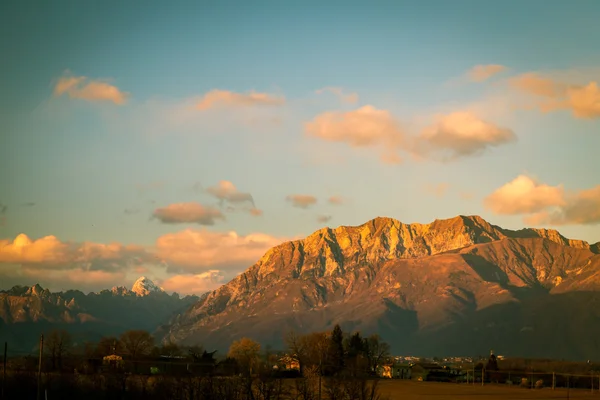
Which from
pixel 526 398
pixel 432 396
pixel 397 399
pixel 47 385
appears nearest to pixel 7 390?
pixel 47 385

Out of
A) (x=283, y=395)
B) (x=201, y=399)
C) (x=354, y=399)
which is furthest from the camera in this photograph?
(x=283, y=395)

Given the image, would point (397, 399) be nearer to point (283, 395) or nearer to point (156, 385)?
point (283, 395)

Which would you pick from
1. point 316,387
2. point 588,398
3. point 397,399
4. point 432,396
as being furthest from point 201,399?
point 588,398

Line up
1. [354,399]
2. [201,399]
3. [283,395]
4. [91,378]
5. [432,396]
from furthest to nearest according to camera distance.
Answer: [432,396]
[91,378]
[283,395]
[201,399]
[354,399]

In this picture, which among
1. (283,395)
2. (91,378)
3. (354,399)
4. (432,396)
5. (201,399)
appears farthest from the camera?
(432,396)

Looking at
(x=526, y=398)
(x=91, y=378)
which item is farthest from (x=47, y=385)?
(x=526, y=398)

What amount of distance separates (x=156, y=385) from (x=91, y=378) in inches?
785

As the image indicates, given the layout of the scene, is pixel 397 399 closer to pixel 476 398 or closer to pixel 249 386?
pixel 476 398

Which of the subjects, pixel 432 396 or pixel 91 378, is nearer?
pixel 91 378

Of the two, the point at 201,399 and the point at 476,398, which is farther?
the point at 476,398

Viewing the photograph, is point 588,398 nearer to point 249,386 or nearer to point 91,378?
point 249,386

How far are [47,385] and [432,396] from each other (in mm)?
93654

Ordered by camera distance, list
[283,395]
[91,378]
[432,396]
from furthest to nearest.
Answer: [432,396] < [91,378] < [283,395]

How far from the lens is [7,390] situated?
163375 millimetres
